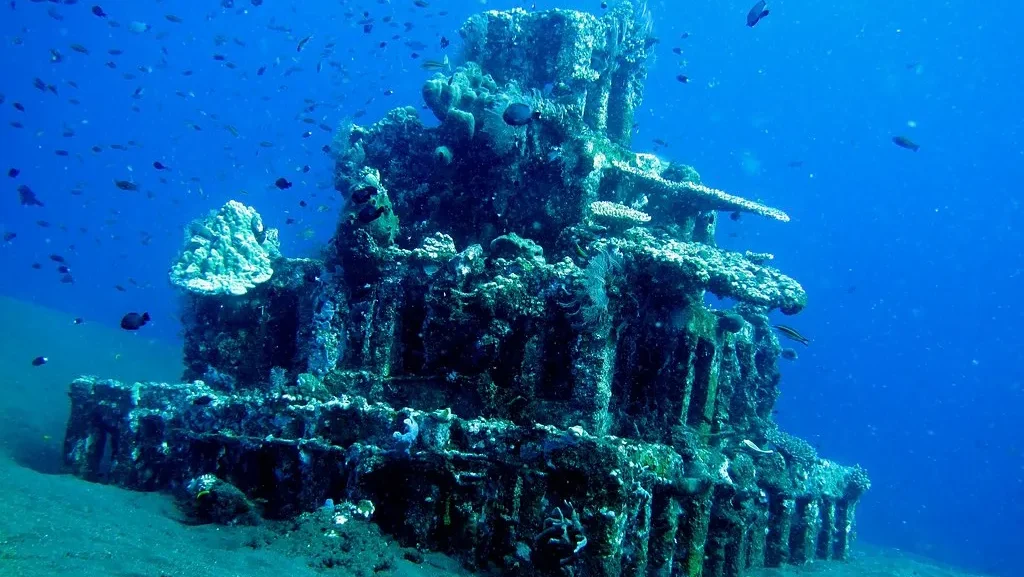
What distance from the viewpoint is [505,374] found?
8.78m

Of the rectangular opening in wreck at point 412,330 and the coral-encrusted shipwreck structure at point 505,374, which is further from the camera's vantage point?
the rectangular opening in wreck at point 412,330

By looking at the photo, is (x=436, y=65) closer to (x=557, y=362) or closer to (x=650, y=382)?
(x=557, y=362)

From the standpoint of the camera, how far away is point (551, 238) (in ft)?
39.4

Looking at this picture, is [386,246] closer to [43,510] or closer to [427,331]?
[427,331]

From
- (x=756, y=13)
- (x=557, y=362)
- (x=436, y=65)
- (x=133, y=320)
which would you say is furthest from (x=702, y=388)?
(x=436, y=65)

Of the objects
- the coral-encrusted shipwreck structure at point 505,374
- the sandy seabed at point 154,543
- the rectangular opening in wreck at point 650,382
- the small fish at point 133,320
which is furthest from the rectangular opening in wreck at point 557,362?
the small fish at point 133,320

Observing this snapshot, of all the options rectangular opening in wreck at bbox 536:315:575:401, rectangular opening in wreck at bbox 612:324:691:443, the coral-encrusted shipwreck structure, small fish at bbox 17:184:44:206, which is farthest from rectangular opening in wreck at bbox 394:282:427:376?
small fish at bbox 17:184:44:206

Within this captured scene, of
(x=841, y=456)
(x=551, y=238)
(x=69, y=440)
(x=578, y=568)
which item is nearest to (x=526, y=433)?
(x=578, y=568)

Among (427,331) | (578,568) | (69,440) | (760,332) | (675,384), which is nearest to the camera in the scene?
(578,568)

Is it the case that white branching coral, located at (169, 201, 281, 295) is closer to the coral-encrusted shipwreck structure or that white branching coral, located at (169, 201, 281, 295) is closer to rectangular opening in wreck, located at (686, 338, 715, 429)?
the coral-encrusted shipwreck structure

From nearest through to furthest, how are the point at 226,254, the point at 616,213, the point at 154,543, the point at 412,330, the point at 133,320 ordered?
the point at 154,543 → the point at 133,320 → the point at 412,330 → the point at 226,254 → the point at 616,213

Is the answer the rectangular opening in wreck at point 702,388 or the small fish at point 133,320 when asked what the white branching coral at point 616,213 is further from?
the small fish at point 133,320

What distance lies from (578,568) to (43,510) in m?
6.10

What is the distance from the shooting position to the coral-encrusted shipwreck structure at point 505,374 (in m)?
6.37
